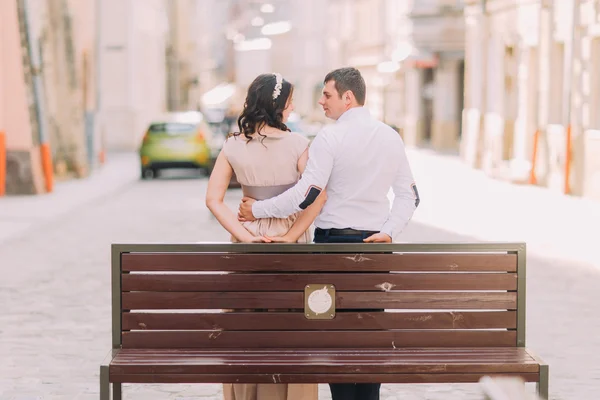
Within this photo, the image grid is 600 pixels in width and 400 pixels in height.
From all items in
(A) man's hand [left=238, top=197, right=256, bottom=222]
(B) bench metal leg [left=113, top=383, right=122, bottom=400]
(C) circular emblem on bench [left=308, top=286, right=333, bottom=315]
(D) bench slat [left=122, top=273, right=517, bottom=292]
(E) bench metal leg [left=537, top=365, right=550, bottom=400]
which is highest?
(A) man's hand [left=238, top=197, right=256, bottom=222]

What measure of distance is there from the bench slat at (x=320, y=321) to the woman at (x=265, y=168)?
1.07 ft

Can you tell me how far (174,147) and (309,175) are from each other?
25.0m

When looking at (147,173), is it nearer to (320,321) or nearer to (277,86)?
(277,86)

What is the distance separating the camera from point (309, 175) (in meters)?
5.61

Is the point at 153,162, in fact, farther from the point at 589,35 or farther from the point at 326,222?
the point at 326,222

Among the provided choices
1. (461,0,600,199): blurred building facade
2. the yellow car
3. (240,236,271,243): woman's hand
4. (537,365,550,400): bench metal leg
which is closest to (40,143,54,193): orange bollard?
the yellow car

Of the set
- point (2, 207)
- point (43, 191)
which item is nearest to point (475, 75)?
point (43, 191)

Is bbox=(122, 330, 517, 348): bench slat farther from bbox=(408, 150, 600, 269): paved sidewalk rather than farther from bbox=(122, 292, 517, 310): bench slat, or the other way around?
bbox=(408, 150, 600, 269): paved sidewalk

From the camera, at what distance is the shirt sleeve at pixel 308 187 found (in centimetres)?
561

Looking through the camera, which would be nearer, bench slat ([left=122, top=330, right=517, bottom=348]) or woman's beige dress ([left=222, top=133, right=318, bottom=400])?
bench slat ([left=122, top=330, right=517, bottom=348])

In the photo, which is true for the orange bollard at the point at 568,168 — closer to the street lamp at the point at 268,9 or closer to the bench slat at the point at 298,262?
the bench slat at the point at 298,262

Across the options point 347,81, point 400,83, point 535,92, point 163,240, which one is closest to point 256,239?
point 347,81

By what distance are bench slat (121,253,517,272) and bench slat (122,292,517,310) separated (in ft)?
0.34

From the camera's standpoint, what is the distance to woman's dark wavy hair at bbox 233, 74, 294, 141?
5586 millimetres
